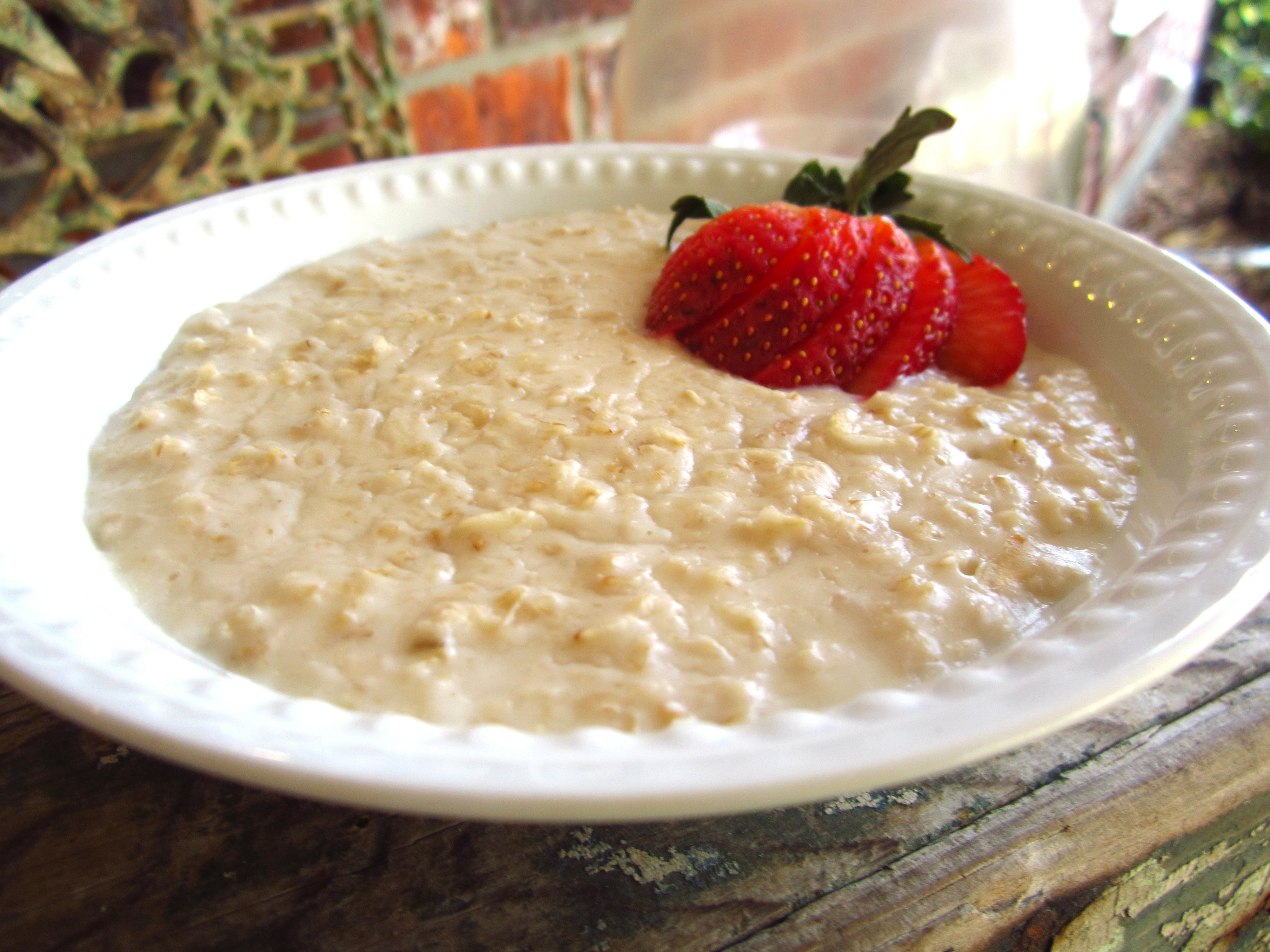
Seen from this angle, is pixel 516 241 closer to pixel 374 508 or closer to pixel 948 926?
pixel 374 508

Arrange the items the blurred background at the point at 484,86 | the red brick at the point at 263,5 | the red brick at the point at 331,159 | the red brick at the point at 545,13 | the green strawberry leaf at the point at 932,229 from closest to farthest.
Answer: the green strawberry leaf at the point at 932,229 → the blurred background at the point at 484,86 → the red brick at the point at 263,5 → the red brick at the point at 331,159 → the red brick at the point at 545,13

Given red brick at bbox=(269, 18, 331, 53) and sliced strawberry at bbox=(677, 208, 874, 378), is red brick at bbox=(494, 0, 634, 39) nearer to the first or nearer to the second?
red brick at bbox=(269, 18, 331, 53)

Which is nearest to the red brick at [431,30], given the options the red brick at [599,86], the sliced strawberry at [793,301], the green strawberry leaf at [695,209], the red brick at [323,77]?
Result: the red brick at [323,77]

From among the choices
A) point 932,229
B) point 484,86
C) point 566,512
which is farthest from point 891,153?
point 484,86

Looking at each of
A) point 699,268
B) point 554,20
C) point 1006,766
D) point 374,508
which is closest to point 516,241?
point 699,268

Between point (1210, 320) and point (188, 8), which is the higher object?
point (188, 8)

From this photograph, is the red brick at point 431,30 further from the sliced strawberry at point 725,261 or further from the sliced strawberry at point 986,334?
the sliced strawberry at point 986,334

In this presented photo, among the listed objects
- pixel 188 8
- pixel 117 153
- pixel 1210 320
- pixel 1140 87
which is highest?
pixel 188 8
